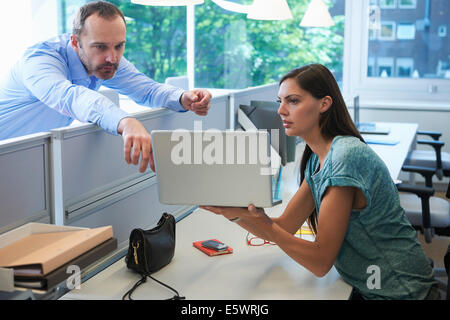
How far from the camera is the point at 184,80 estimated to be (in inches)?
134

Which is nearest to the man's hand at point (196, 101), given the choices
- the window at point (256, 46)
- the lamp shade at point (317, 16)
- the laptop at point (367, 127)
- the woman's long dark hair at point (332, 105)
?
the woman's long dark hair at point (332, 105)

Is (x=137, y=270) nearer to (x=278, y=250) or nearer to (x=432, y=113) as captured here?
(x=278, y=250)

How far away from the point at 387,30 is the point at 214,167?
14.1 feet

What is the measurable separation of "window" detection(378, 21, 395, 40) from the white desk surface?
3.98m

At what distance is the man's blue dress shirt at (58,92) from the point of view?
5.32 ft

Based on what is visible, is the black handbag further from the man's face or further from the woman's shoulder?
the man's face

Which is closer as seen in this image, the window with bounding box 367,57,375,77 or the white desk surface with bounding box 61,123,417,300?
the white desk surface with bounding box 61,123,417,300

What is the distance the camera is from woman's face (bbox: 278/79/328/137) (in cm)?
167

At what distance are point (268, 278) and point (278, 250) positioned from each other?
0.23 meters

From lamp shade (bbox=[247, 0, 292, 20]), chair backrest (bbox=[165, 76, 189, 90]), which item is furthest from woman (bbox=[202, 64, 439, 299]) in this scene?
chair backrest (bbox=[165, 76, 189, 90])

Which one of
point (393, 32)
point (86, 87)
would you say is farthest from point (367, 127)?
point (86, 87)

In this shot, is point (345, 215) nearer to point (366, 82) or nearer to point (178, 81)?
point (178, 81)

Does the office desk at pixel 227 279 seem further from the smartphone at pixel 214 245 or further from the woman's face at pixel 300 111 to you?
the woman's face at pixel 300 111

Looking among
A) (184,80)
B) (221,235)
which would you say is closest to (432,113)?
(184,80)
